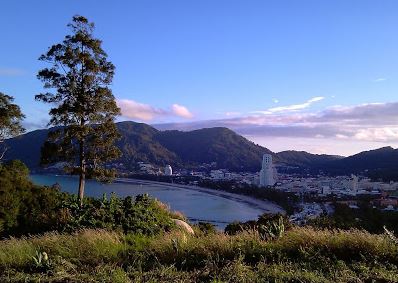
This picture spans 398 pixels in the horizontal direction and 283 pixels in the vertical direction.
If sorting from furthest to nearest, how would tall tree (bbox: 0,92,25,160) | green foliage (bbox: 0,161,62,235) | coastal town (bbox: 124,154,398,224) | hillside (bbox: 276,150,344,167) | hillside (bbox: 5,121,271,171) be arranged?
hillside (bbox: 276,150,344,167)
hillside (bbox: 5,121,271,171)
coastal town (bbox: 124,154,398,224)
tall tree (bbox: 0,92,25,160)
green foliage (bbox: 0,161,62,235)

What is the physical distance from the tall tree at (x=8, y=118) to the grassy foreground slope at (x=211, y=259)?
18179 millimetres

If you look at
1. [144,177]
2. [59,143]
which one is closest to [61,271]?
[59,143]

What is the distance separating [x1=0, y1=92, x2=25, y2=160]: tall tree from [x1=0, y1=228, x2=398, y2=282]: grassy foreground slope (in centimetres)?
1818

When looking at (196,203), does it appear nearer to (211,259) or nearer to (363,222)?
(363,222)

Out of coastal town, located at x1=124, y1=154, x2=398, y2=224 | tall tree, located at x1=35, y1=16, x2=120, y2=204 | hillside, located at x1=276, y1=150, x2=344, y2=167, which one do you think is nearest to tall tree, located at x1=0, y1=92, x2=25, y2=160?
tall tree, located at x1=35, y1=16, x2=120, y2=204

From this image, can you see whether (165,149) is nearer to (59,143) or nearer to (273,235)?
(59,143)

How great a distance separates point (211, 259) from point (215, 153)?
11293 cm

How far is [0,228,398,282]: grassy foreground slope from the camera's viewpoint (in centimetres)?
485

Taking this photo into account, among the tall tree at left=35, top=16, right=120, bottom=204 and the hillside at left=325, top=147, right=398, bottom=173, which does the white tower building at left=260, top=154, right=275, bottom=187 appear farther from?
the tall tree at left=35, top=16, right=120, bottom=204

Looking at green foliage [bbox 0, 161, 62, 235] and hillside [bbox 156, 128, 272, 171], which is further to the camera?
hillside [bbox 156, 128, 272, 171]

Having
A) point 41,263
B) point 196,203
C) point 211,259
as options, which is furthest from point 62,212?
point 196,203

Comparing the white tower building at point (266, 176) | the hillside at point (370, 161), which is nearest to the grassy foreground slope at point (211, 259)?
the white tower building at point (266, 176)

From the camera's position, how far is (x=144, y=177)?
85.2 meters

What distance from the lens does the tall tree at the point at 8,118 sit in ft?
76.9
